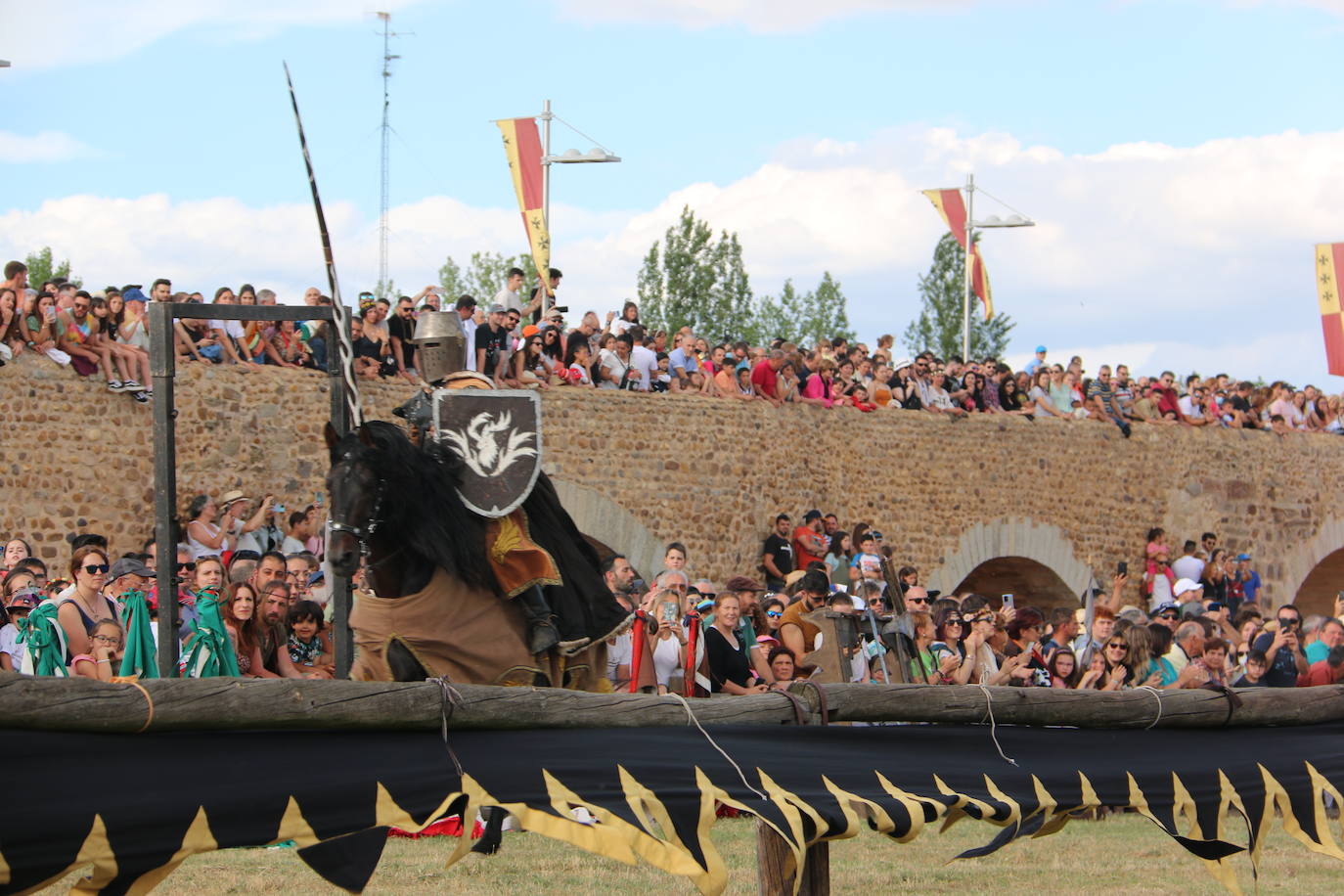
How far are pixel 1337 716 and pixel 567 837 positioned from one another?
349cm

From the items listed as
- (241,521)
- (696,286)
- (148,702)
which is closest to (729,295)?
(696,286)

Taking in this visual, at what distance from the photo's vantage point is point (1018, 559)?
21594 mm

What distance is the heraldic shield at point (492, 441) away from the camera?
6.57 meters

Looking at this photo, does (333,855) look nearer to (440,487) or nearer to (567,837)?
(567,837)

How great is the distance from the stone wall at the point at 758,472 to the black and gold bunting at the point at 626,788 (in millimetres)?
10095

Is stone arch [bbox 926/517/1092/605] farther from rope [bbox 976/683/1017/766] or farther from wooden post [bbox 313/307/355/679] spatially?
rope [bbox 976/683/1017/766]

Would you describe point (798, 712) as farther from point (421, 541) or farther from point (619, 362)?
point (619, 362)

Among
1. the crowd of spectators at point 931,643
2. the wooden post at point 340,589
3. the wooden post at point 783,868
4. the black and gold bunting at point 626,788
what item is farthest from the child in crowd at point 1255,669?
the wooden post at point 340,589

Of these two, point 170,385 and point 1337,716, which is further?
point 1337,716

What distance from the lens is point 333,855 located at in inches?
175

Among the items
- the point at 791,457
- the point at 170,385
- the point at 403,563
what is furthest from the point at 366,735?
the point at 791,457

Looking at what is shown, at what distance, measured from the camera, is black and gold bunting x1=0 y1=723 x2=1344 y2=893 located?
363 cm

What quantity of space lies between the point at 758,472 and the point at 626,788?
545 inches

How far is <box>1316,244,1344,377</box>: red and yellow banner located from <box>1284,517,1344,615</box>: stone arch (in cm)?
253
